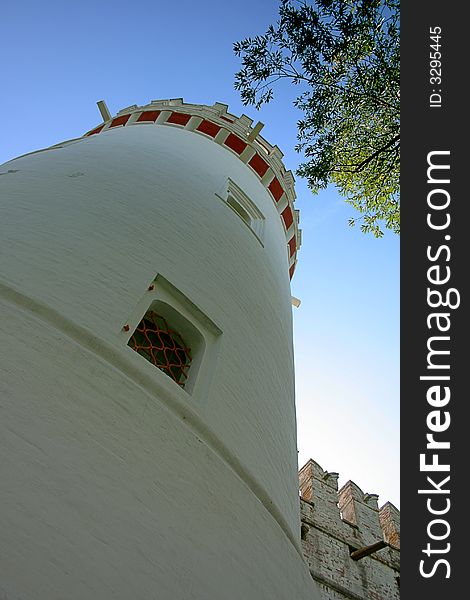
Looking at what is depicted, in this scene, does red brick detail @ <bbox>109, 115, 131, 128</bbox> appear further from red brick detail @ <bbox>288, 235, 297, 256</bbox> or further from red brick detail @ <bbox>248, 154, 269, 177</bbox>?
red brick detail @ <bbox>288, 235, 297, 256</bbox>

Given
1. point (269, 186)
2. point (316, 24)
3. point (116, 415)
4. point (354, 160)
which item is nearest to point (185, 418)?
point (116, 415)

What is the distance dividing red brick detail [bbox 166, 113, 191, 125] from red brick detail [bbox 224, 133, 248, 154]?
3.23ft

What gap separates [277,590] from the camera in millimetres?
3156

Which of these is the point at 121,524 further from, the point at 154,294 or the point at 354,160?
the point at 354,160

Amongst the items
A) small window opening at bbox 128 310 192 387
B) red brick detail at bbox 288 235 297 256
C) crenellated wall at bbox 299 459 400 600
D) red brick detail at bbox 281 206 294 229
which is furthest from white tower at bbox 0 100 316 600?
red brick detail at bbox 288 235 297 256

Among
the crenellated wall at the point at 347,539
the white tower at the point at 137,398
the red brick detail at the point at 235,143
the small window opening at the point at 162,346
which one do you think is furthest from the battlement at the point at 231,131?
the small window opening at the point at 162,346

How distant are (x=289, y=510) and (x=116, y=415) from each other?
5.82 feet

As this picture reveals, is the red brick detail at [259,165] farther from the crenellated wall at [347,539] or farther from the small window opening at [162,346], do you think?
the small window opening at [162,346]

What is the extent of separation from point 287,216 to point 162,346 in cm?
977

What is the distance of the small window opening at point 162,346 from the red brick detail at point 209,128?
8972 millimetres

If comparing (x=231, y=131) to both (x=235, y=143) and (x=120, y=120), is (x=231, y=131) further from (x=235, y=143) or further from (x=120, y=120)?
(x=120, y=120)

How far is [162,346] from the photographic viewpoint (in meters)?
4.24

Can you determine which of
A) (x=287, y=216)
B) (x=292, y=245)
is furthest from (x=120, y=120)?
(x=292, y=245)

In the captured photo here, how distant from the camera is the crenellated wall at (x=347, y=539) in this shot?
8914 mm
